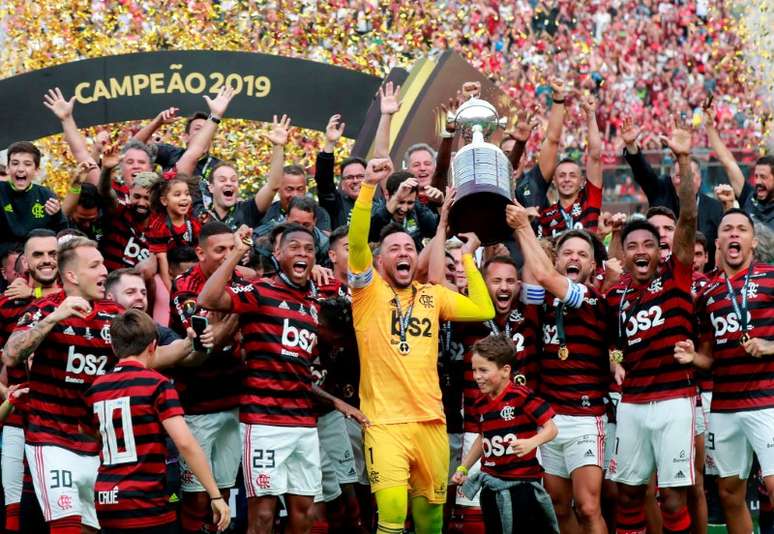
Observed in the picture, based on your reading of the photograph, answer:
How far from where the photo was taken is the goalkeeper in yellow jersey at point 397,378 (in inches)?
326

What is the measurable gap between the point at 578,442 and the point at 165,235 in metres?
3.27

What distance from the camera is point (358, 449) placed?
9.59m

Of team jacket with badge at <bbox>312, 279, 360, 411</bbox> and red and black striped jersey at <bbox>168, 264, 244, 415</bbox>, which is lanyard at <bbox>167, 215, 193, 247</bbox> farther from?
team jacket with badge at <bbox>312, 279, 360, 411</bbox>

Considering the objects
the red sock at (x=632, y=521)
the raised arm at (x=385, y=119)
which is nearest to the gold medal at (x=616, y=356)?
the red sock at (x=632, y=521)

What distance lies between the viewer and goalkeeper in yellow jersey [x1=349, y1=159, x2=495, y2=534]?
8.29 m

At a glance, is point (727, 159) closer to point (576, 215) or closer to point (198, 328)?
point (576, 215)

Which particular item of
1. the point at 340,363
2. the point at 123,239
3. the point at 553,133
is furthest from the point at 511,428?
the point at 123,239

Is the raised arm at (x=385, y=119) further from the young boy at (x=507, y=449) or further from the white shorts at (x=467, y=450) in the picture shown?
the young boy at (x=507, y=449)

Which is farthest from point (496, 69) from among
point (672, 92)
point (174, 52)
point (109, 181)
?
point (109, 181)

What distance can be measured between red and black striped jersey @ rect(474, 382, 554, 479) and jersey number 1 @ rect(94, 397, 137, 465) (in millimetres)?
2241

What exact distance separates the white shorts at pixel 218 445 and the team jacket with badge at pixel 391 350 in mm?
979

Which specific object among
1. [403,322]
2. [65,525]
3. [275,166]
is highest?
[275,166]

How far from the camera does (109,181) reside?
10039 mm

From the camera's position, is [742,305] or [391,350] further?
[742,305]
